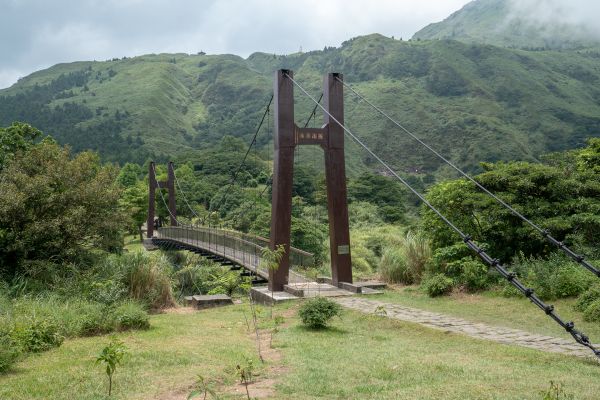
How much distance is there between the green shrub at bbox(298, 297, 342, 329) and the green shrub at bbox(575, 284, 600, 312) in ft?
10.5

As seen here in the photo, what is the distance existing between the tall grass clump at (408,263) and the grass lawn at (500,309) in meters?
1.42

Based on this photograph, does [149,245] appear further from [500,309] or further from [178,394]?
[178,394]

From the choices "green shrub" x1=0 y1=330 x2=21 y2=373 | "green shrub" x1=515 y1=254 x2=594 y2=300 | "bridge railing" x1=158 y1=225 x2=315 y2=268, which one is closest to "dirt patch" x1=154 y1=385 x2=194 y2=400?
"green shrub" x1=0 y1=330 x2=21 y2=373

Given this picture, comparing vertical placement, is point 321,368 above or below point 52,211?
below

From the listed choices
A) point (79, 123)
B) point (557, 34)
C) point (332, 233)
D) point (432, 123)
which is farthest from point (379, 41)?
point (332, 233)

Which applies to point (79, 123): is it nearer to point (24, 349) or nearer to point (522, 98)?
point (522, 98)

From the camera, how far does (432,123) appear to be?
2687 inches

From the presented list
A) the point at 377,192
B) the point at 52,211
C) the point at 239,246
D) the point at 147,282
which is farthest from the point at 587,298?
the point at 377,192

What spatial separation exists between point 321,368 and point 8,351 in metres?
2.74

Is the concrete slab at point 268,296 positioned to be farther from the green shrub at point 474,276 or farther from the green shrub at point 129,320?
the green shrub at point 129,320

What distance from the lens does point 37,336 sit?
5.84 metres

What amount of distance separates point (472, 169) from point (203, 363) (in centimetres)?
5121

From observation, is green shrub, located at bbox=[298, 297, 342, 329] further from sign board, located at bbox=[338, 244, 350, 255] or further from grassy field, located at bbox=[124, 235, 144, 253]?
grassy field, located at bbox=[124, 235, 144, 253]

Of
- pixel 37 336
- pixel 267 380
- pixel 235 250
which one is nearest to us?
pixel 267 380
